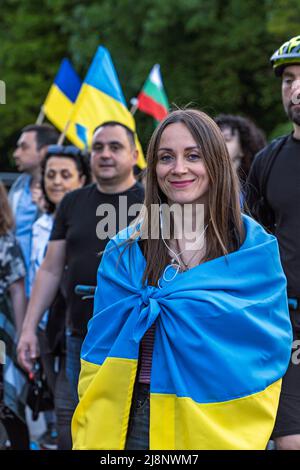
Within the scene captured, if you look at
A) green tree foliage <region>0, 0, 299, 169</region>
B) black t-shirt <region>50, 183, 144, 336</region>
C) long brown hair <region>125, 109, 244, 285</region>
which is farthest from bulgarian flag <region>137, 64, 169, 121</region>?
green tree foliage <region>0, 0, 299, 169</region>

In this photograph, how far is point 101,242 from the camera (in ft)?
17.7

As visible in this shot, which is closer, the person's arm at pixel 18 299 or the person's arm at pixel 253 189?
the person's arm at pixel 253 189

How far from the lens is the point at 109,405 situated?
11.1 feet

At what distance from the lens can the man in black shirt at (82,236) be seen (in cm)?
541

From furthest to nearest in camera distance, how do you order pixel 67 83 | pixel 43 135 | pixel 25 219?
pixel 67 83 → pixel 43 135 → pixel 25 219

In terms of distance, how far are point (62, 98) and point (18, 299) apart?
13.0 feet

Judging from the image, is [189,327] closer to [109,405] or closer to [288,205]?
[109,405]

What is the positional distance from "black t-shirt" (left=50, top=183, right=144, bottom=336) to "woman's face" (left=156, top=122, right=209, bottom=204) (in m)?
1.77

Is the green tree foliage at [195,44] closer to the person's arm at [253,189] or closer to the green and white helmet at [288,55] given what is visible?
the green and white helmet at [288,55]

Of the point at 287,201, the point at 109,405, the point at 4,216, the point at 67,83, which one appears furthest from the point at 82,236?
the point at 67,83

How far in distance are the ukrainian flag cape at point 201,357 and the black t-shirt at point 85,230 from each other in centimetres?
188

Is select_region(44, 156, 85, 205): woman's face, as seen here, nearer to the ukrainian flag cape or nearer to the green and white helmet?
the green and white helmet

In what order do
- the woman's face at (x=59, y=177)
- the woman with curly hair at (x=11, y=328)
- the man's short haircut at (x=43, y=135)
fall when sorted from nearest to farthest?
the woman with curly hair at (x=11, y=328)
the woman's face at (x=59, y=177)
the man's short haircut at (x=43, y=135)

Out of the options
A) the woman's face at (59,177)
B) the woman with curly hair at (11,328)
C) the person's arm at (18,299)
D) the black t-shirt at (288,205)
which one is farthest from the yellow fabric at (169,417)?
the woman's face at (59,177)
